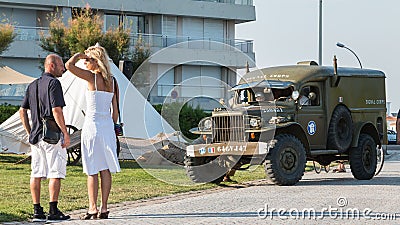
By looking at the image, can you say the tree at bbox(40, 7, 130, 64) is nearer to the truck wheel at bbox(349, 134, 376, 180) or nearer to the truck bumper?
the truck wheel at bbox(349, 134, 376, 180)

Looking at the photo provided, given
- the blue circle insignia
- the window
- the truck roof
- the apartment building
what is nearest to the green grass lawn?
the blue circle insignia

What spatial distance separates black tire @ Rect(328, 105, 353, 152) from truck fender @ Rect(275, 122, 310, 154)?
78 centimetres

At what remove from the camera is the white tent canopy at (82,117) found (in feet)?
73.7

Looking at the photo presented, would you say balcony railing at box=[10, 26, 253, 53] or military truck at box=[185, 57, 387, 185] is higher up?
balcony railing at box=[10, 26, 253, 53]

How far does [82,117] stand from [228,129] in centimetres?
681

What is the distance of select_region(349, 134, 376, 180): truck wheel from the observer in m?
19.0

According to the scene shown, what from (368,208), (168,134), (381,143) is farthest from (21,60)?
(368,208)

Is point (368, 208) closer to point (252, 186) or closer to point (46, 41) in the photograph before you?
point (252, 186)

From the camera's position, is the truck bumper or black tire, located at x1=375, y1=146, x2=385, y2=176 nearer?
the truck bumper

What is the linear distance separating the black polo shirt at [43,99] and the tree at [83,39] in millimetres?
26928

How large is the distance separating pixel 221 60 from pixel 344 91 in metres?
33.1

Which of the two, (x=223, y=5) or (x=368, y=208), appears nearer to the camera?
(x=368, y=208)

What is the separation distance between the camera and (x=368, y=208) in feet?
41.6

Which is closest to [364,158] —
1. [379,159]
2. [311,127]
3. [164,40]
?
[379,159]
